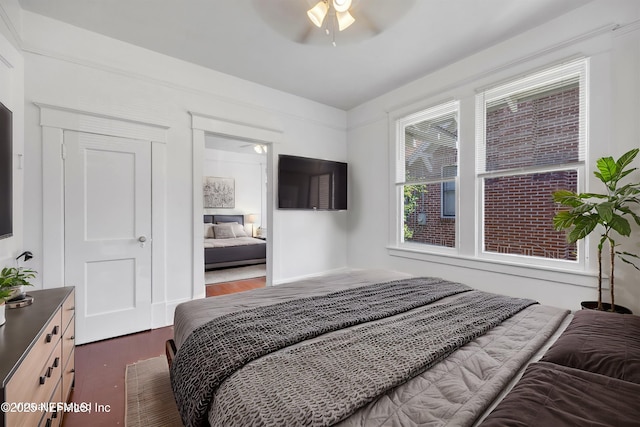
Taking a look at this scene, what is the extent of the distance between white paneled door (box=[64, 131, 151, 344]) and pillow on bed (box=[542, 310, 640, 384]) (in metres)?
3.32

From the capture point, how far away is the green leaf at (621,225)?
198 cm

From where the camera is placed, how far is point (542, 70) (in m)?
2.68

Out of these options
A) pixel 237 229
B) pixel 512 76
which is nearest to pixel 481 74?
pixel 512 76

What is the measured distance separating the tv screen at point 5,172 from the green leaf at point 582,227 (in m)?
3.91

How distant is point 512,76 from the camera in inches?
112

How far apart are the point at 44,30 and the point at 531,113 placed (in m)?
4.57

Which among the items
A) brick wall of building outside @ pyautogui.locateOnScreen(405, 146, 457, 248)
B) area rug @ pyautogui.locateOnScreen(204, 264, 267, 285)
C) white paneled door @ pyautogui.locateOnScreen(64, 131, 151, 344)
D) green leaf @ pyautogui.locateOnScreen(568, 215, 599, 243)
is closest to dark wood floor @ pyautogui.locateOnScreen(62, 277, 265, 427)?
white paneled door @ pyautogui.locateOnScreen(64, 131, 151, 344)

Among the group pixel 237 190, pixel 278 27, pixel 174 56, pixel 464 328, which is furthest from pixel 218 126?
pixel 237 190

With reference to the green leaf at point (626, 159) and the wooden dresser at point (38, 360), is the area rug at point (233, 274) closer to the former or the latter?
the wooden dresser at point (38, 360)

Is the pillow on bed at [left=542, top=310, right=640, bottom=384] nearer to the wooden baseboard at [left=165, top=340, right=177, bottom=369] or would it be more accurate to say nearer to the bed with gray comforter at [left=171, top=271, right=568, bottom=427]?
Result: the bed with gray comforter at [left=171, top=271, right=568, bottom=427]

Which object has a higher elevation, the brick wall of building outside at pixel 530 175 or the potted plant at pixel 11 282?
the brick wall of building outside at pixel 530 175

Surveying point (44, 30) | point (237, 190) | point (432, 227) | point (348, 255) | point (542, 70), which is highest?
point (44, 30)

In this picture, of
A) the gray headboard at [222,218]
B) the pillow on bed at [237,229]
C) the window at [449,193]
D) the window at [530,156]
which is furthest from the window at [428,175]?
the gray headboard at [222,218]

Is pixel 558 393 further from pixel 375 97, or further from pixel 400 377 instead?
pixel 375 97
